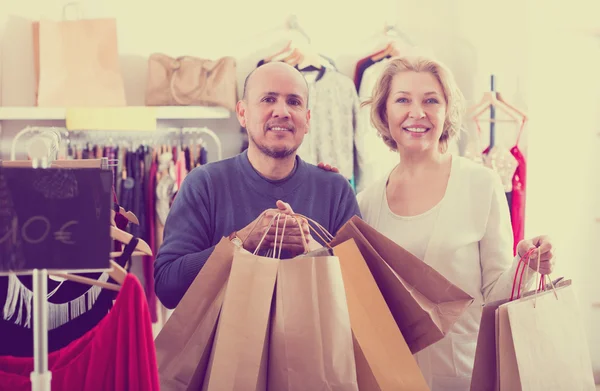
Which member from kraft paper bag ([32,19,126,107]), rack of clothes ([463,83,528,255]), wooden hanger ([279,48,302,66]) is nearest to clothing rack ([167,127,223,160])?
kraft paper bag ([32,19,126,107])

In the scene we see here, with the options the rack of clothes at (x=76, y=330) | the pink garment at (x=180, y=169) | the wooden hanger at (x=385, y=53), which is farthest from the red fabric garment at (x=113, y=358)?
the wooden hanger at (x=385, y=53)

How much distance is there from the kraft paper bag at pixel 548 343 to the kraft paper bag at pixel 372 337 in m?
0.23

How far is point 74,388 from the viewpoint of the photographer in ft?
3.54

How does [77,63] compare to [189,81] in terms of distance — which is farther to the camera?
[189,81]

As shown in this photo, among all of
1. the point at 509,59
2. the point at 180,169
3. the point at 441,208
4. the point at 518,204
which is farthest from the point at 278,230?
the point at 509,59

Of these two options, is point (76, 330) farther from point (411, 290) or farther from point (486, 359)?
point (486, 359)

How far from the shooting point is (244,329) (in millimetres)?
1122

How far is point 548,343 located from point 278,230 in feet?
2.03

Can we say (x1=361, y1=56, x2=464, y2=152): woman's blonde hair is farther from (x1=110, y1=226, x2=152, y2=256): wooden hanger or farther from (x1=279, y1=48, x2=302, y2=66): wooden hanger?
(x1=279, y1=48, x2=302, y2=66): wooden hanger

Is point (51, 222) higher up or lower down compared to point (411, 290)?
higher up

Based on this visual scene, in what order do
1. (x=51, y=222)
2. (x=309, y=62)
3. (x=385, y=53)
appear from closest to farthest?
(x=51, y=222) → (x=309, y=62) → (x=385, y=53)

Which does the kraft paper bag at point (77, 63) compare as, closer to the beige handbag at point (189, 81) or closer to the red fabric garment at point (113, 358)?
the beige handbag at point (189, 81)

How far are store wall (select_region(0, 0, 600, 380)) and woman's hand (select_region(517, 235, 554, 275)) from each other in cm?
182

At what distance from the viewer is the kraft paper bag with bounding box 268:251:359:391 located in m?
1.10
